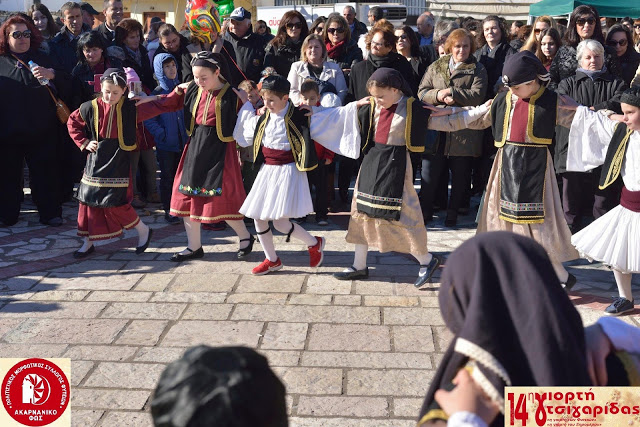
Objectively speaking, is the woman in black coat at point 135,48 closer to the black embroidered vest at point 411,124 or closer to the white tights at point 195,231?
the white tights at point 195,231

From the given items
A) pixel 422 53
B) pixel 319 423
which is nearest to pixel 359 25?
pixel 422 53

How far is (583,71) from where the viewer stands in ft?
21.7

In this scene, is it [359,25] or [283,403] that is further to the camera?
[359,25]

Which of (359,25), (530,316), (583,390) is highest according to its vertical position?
(359,25)

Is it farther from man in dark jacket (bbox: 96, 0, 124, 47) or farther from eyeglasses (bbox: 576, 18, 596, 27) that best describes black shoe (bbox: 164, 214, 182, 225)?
eyeglasses (bbox: 576, 18, 596, 27)

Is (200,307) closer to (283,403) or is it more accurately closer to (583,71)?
(283,403)

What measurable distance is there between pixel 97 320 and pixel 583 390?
12.3 feet

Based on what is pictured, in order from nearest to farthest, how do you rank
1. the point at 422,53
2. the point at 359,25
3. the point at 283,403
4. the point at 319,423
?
the point at 283,403, the point at 319,423, the point at 422,53, the point at 359,25

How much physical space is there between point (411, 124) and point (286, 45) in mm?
3259

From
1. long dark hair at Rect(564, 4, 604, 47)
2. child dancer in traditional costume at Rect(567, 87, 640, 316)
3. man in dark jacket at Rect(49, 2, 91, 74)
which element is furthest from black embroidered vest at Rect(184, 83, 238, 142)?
long dark hair at Rect(564, 4, 604, 47)

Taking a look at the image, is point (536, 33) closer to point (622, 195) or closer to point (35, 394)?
point (622, 195)

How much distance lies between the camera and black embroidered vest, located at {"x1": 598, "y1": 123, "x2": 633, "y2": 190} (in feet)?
16.5

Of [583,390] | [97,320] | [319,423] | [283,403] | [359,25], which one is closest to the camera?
[283,403]

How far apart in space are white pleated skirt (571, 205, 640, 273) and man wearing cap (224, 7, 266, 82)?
14.3ft
